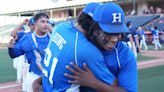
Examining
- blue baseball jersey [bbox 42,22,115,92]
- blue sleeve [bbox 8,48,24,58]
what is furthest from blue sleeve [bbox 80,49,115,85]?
blue sleeve [bbox 8,48,24,58]

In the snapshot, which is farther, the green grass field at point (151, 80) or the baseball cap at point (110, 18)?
the green grass field at point (151, 80)

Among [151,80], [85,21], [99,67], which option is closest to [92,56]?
[99,67]

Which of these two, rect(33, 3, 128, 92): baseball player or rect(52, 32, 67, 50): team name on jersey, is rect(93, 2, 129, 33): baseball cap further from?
rect(52, 32, 67, 50): team name on jersey

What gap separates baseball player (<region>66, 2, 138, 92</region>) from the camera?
2.39 metres

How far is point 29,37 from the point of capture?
5555 mm

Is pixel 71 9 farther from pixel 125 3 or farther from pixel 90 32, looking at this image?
pixel 90 32

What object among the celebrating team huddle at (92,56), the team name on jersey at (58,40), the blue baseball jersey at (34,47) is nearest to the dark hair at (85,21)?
the celebrating team huddle at (92,56)

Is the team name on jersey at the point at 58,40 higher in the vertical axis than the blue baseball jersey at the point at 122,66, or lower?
higher

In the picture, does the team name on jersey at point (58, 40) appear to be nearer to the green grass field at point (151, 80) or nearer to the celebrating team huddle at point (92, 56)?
the celebrating team huddle at point (92, 56)

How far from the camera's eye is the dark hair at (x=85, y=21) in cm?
247

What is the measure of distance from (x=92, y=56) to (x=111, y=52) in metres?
0.18

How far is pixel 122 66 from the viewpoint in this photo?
256cm

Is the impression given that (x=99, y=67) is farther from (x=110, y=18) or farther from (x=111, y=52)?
(x=110, y=18)

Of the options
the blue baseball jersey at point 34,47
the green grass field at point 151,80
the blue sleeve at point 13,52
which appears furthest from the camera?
the green grass field at point 151,80
